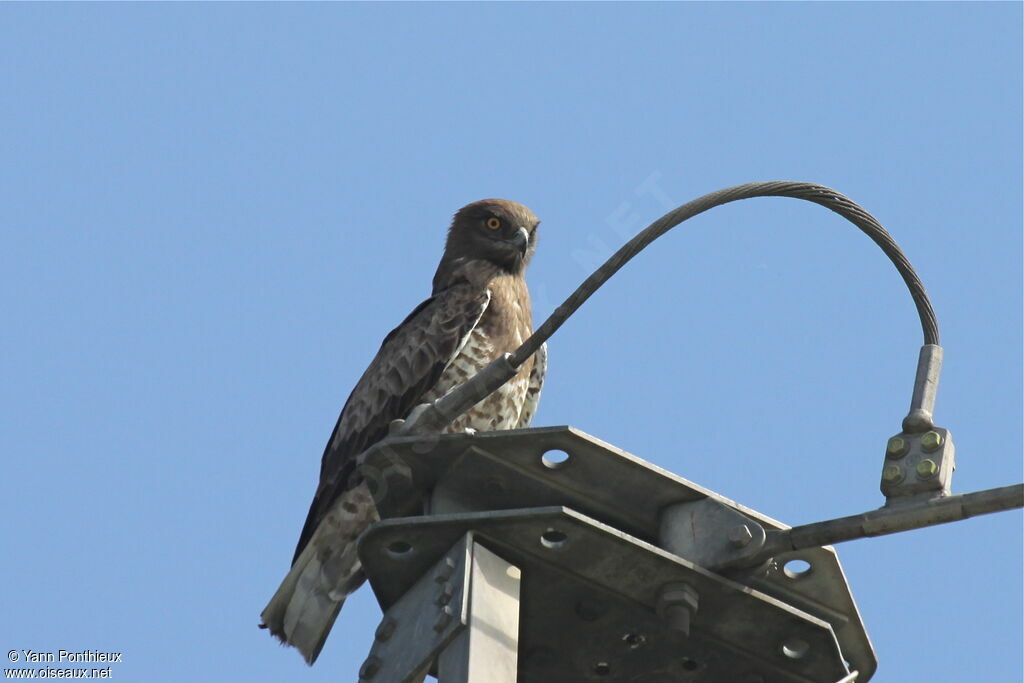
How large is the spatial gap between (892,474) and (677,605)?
2.68 feet

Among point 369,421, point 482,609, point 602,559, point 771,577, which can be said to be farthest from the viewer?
point 369,421

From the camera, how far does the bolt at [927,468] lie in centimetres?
429

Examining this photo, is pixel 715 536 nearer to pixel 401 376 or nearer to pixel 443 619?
pixel 443 619

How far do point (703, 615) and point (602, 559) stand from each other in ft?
1.45

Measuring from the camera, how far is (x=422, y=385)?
8984 millimetres

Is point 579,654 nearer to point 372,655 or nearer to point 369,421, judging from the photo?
point 372,655

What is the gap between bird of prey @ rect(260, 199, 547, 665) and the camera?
25.5 ft

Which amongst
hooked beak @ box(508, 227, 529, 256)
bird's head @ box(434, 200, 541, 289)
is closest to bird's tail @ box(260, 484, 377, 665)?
bird's head @ box(434, 200, 541, 289)

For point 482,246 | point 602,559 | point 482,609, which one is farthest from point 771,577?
point 482,246

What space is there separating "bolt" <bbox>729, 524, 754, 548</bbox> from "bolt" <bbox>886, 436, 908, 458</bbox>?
0.55m

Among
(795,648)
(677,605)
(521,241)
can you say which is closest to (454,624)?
(677,605)

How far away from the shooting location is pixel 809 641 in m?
4.44

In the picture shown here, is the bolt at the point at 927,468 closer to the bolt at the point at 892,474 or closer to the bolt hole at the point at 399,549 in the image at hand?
the bolt at the point at 892,474

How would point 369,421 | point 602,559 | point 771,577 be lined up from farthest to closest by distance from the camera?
1. point 369,421
2. point 771,577
3. point 602,559
